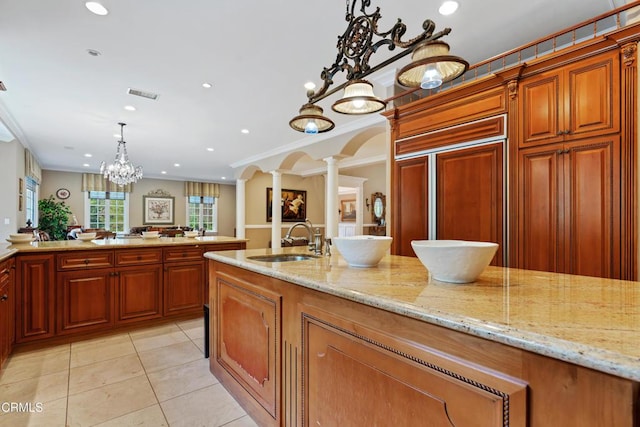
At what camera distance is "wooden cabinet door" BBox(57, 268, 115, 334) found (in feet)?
9.34

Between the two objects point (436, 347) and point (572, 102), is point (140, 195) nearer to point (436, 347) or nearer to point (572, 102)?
point (572, 102)

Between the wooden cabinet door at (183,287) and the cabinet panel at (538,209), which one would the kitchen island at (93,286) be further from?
the cabinet panel at (538,209)

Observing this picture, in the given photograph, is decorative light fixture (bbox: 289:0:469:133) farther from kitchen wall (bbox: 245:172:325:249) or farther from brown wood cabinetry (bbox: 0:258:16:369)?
kitchen wall (bbox: 245:172:325:249)

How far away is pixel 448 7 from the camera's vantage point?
212cm

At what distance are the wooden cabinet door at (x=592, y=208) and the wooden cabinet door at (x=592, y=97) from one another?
0.28 feet

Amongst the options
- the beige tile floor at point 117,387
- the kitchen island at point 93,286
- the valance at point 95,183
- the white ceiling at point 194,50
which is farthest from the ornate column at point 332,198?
the valance at point 95,183

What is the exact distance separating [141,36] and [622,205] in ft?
11.6

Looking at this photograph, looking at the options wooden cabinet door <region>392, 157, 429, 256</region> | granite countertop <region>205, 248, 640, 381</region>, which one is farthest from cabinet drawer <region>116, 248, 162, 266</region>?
wooden cabinet door <region>392, 157, 429, 256</region>

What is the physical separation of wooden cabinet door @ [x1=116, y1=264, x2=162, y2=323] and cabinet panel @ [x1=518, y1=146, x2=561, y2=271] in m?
3.43

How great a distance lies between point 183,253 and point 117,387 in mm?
1600

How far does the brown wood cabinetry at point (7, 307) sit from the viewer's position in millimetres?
2189

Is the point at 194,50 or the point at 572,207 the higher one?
the point at 194,50

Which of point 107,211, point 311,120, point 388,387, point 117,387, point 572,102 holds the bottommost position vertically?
point 117,387

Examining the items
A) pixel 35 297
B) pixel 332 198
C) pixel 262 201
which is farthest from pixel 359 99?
pixel 262 201
